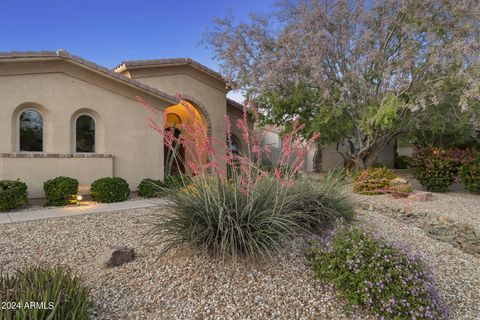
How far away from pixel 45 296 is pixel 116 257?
1330 millimetres

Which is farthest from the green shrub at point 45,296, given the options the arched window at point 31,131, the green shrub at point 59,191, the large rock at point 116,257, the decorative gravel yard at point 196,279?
the arched window at point 31,131

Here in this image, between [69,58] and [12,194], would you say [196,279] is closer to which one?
[12,194]

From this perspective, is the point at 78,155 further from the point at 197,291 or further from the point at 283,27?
the point at 283,27

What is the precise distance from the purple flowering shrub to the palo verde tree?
283 inches

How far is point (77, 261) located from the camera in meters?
3.98

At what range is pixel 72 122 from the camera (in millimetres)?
9289

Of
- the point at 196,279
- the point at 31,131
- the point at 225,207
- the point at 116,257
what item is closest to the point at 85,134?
the point at 31,131

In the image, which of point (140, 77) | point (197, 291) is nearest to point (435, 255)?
point (197, 291)

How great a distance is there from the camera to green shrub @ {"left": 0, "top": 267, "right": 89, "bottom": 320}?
7.63ft

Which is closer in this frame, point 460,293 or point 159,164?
point 460,293

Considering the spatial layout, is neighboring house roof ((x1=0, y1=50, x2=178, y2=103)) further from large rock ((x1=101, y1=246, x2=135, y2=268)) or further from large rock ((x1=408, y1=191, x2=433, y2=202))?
large rock ((x1=408, y1=191, x2=433, y2=202))

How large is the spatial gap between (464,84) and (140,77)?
39.0 ft

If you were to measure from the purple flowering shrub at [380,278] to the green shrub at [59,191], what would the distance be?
24.8 ft

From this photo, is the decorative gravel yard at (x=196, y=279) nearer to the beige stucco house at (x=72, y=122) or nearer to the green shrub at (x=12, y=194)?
the green shrub at (x=12, y=194)
